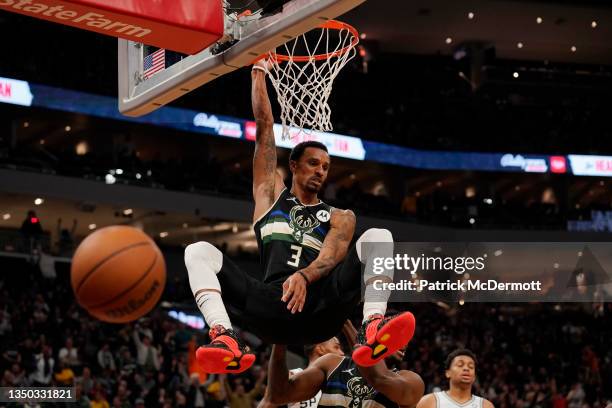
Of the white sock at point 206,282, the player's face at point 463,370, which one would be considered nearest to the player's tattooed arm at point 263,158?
the white sock at point 206,282

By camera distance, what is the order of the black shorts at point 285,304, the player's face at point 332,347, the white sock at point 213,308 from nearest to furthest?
the white sock at point 213,308, the black shorts at point 285,304, the player's face at point 332,347

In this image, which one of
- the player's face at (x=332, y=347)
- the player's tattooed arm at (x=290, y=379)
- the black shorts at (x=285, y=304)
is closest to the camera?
the black shorts at (x=285, y=304)

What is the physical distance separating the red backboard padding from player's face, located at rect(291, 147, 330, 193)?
2.99ft

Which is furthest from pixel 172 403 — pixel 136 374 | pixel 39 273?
pixel 39 273

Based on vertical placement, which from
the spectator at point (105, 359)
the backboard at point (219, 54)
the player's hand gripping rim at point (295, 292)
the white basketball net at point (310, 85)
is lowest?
the player's hand gripping rim at point (295, 292)

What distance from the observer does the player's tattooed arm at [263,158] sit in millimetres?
5852

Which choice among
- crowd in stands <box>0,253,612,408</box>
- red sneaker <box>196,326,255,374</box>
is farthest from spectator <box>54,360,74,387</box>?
red sneaker <box>196,326,255,374</box>

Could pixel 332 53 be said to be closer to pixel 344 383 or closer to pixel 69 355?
pixel 344 383

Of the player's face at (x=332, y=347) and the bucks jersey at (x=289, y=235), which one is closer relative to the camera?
the bucks jersey at (x=289, y=235)

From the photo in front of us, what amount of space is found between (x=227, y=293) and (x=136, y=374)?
10.1m

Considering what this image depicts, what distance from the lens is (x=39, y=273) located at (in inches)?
798

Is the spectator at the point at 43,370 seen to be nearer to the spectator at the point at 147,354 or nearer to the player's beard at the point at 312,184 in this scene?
the spectator at the point at 147,354

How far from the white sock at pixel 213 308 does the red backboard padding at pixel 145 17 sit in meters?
1.30

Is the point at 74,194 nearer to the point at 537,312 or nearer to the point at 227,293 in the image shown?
the point at 537,312
